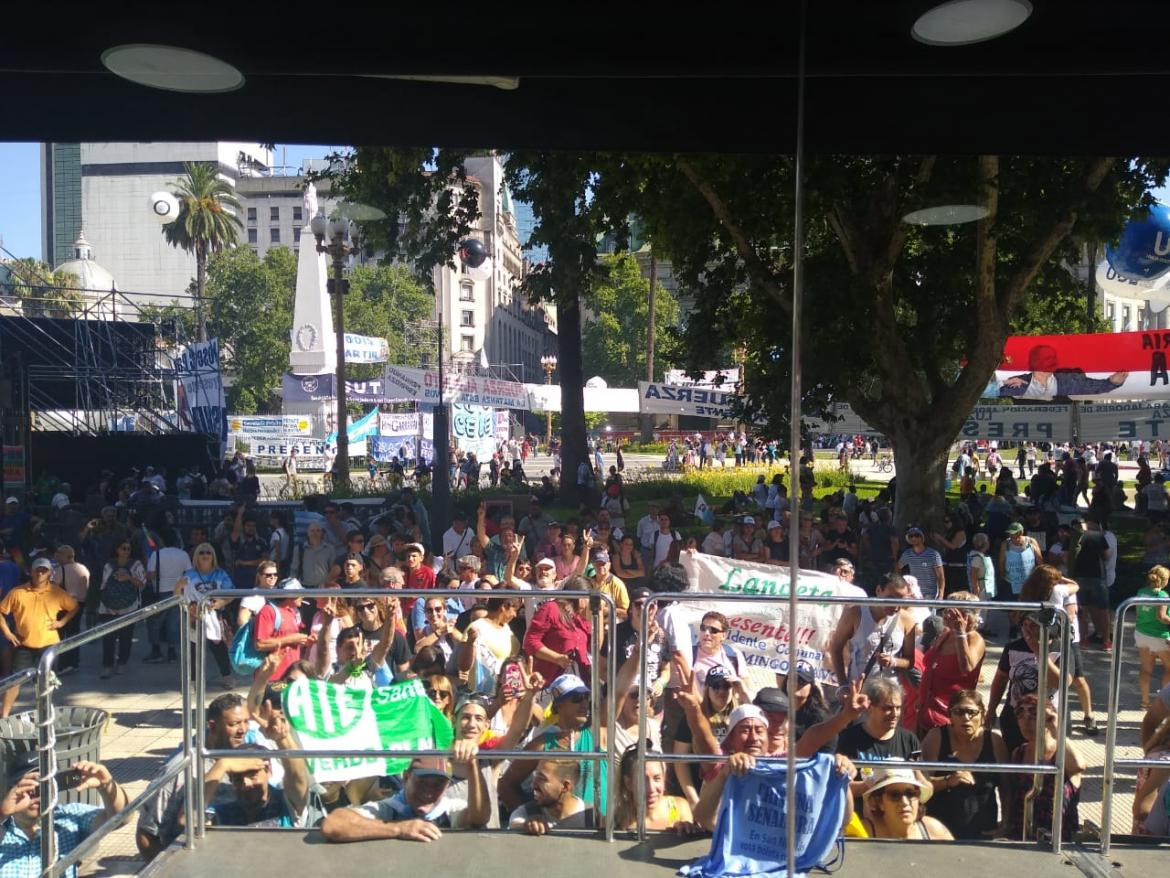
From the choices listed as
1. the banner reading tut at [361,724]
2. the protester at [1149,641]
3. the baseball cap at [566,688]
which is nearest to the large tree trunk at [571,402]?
the protester at [1149,641]

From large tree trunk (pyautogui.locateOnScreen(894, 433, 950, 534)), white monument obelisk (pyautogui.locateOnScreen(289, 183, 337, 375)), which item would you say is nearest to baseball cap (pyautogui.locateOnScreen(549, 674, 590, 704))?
large tree trunk (pyautogui.locateOnScreen(894, 433, 950, 534))

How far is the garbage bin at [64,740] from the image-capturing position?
4.29 m

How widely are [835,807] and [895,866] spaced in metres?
0.30

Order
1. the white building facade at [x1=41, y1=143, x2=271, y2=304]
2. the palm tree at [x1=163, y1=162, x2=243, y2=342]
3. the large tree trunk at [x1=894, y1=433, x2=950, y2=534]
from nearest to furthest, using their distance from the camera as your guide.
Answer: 1. the large tree trunk at [x1=894, y1=433, x2=950, y2=534]
2. the white building facade at [x1=41, y1=143, x2=271, y2=304]
3. the palm tree at [x1=163, y1=162, x2=243, y2=342]

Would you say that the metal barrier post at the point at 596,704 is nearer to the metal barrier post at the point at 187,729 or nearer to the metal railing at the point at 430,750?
the metal railing at the point at 430,750

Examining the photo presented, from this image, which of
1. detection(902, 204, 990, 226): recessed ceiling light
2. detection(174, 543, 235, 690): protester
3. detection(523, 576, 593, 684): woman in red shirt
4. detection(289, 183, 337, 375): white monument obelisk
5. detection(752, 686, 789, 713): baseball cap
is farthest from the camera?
detection(289, 183, 337, 375): white monument obelisk

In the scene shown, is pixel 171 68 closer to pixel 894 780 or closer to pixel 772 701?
pixel 772 701

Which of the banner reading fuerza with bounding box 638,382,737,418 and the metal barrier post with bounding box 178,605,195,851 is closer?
the metal barrier post with bounding box 178,605,195,851

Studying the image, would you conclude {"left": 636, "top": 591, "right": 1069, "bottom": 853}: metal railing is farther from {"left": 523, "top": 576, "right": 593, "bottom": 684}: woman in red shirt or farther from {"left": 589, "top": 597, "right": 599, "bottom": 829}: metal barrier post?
{"left": 523, "top": 576, "right": 593, "bottom": 684}: woman in red shirt

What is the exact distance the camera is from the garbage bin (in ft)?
14.1

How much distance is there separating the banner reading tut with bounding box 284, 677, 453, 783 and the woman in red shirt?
1300 mm

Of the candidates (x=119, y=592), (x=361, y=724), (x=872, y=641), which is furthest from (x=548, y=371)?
(x=361, y=724)

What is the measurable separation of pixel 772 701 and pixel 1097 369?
21.4 meters

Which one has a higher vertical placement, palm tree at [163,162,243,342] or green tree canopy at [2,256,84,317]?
palm tree at [163,162,243,342]
